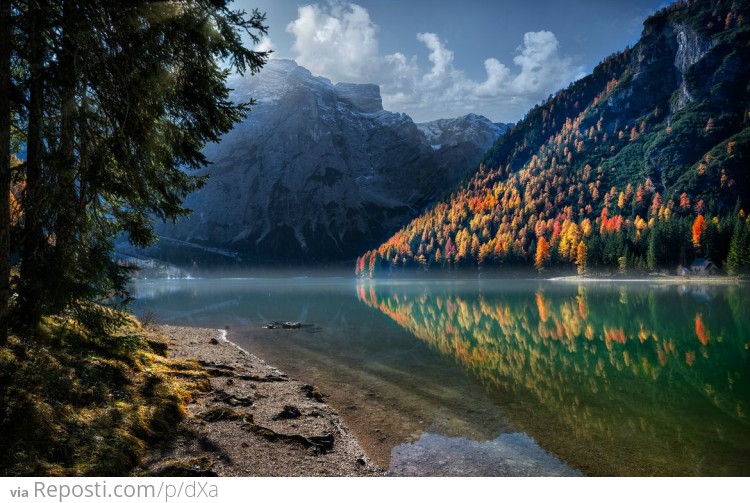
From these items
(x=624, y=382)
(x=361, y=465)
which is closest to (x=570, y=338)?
(x=624, y=382)

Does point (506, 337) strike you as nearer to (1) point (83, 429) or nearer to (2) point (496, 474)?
(2) point (496, 474)

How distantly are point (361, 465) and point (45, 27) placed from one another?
13.4 metres

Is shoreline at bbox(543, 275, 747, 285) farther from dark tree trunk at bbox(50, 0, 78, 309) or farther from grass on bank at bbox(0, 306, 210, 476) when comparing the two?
dark tree trunk at bbox(50, 0, 78, 309)

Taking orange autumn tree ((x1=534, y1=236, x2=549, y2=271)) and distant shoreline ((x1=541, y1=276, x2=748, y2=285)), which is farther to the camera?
orange autumn tree ((x1=534, y1=236, x2=549, y2=271))

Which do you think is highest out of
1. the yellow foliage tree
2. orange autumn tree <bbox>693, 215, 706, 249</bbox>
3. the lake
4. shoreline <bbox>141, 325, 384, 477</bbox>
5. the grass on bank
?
orange autumn tree <bbox>693, 215, 706, 249</bbox>


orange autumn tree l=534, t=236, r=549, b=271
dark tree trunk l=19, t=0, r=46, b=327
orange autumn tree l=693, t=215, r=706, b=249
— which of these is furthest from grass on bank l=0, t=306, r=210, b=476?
orange autumn tree l=534, t=236, r=549, b=271

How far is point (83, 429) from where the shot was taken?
28.1 ft

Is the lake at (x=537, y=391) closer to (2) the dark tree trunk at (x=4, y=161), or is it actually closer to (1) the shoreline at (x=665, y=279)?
(2) the dark tree trunk at (x=4, y=161)

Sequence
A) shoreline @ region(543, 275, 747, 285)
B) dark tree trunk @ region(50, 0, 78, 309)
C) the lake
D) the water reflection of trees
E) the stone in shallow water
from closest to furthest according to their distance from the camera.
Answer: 1. dark tree trunk @ region(50, 0, 78, 309)
2. the stone in shallow water
3. the lake
4. the water reflection of trees
5. shoreline @ region(543, 275, 747, 285)

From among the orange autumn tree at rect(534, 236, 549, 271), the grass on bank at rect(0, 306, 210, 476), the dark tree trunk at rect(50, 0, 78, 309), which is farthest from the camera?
the orange autumn tree at rect(534, 236, 549, 271)

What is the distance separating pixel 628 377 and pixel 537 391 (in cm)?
622

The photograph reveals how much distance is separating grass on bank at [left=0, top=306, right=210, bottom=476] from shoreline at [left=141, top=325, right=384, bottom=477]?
1.91 feet

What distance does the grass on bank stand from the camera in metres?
7.43
